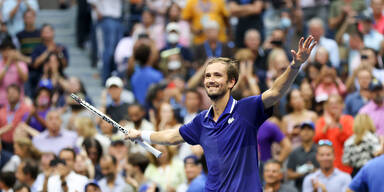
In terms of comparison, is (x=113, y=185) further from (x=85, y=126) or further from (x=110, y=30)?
(x=110, y=30)

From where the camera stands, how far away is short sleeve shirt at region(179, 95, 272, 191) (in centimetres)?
693

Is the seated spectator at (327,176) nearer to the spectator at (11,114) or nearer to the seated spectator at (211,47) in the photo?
the seated spectator at (211,47)

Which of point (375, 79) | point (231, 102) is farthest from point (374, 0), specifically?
point (231, 102)

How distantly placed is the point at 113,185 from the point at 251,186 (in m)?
4.42

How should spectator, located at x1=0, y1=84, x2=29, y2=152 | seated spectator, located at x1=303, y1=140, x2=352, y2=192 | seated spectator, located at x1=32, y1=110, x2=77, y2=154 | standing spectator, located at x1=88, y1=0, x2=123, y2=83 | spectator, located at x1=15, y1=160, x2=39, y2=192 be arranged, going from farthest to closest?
standing spectator, located at x1=88, y1=0, x2=123, y2=83 → spectator, located at x1=0, y1=84, x2=29, y2=152 → seated spectator, located at x1=32, y1=110, x2=77, y2=154 → spectator, located at x1=15, y1=160, x2=39, y2=192 → seated spectator, located at x1=303, y1=140, x2=352, y2=192

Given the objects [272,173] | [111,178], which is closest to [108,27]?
[111,178]

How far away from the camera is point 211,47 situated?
47.7ft

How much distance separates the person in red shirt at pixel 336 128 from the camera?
11.6 meters

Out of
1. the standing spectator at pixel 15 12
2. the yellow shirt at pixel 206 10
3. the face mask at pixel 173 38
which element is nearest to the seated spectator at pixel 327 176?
the face mask at pixel 173 38

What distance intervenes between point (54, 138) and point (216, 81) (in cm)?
629

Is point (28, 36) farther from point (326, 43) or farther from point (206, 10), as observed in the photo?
point (326, 43)

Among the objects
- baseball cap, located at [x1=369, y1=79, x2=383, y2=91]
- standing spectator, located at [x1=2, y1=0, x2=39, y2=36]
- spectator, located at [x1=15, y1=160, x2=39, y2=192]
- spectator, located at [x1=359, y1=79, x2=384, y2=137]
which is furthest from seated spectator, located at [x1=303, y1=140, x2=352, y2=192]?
standing spectator, located at [x1=2, y1=0, x2=39, y2=36]

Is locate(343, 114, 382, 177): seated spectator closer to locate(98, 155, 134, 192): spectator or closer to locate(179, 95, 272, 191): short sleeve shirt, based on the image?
locate(98, 155, 134, 192): spectator

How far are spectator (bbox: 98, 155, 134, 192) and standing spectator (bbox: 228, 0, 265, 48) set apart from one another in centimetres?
570
